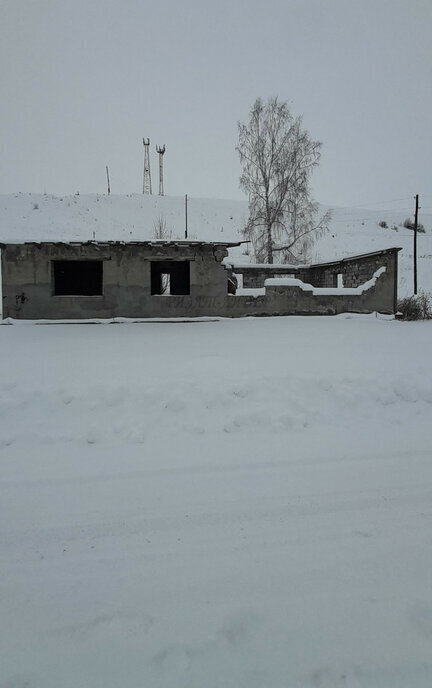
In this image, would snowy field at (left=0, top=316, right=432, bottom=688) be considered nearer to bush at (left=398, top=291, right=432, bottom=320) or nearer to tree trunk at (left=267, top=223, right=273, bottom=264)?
bush at (left=398, top=291, right=432, bottom=320)

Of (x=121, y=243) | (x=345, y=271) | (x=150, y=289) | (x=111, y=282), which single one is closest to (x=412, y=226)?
(x=345, y=271)

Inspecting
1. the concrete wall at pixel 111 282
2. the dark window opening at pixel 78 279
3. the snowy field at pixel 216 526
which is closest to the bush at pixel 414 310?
the concrete wall at pixel 111 282

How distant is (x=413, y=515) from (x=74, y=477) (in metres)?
3.30

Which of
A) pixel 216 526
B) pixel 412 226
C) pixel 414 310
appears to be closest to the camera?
pixel 216 526

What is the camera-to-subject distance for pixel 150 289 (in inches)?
574

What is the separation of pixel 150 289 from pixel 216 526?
480 inches

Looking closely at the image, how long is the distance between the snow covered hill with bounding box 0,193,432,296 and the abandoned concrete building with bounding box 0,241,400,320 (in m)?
17.2

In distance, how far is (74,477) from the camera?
4.09 m

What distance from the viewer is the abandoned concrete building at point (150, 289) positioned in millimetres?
14023

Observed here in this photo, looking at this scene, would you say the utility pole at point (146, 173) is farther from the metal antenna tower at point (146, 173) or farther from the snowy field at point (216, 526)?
the snowy field at point (216, 526)

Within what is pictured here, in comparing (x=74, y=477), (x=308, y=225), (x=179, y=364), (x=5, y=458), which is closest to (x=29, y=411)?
(x=5, y=458)

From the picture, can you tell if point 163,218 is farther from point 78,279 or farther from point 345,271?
point 345,271

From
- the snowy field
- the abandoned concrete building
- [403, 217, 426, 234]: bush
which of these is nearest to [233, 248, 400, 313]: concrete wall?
the abandoned concrete building

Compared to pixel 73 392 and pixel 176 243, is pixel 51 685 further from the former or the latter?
pixel 176 243
